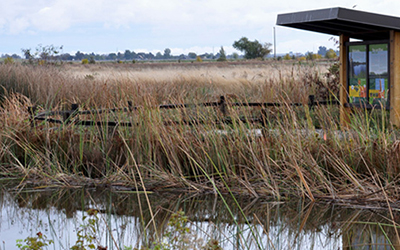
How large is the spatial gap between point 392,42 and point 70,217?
225 inches

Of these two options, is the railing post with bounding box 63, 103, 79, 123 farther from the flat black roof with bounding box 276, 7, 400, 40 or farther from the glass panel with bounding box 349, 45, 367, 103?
the glass panel with bounding box 349, 45, 367, 103

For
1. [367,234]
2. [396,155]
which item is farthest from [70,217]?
[396,155]

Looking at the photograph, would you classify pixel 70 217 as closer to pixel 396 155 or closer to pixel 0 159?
pixel 0 159

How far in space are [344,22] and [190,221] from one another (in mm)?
5435

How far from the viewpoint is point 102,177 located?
645 cm

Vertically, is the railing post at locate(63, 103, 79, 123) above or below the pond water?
above

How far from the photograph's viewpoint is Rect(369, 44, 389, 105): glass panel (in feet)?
27.7

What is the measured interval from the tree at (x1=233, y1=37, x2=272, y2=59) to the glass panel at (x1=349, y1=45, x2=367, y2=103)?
2703 inches

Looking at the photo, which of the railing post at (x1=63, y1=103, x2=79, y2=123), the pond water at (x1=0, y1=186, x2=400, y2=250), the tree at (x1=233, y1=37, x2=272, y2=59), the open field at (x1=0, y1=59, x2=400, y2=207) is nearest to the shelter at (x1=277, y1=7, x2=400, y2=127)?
the open field at (x1=0, y1=59, x2=400, y2=207)

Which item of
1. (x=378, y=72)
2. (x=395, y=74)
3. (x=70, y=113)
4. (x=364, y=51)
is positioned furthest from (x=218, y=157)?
(x=364, y=51)

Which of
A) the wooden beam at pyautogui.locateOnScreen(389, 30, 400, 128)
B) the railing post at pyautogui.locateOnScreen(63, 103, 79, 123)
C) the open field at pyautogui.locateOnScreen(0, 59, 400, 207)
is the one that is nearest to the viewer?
the open field at pyautogui.locateOnScreen(0, 59, 400, 207)

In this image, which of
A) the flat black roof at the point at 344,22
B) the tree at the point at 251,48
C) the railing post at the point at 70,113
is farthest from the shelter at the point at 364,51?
the tree at the point at 251,48

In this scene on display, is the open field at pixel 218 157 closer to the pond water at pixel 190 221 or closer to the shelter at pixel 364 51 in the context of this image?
the pond water at pixel 190 221

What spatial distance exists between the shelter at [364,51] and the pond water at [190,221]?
3264mm
